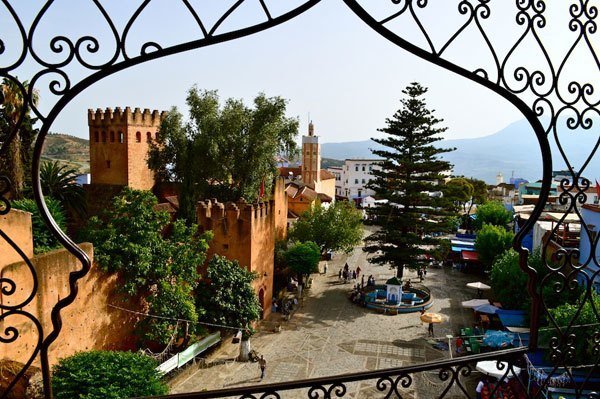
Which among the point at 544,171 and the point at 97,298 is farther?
the point at 97,298

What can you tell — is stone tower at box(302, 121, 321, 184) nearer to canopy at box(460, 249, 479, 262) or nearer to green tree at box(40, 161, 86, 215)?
canopy at box(460, 249, 479, 262)

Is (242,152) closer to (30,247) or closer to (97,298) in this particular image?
(97,298)

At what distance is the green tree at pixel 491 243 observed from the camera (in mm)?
17938

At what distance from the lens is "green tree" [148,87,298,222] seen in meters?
16.9

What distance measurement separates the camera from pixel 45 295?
8.48 metres

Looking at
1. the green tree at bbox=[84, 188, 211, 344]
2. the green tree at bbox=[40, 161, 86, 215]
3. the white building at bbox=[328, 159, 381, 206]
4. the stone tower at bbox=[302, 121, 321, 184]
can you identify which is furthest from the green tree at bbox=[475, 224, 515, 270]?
the white building at bbox=[328, 159, 381, 206]

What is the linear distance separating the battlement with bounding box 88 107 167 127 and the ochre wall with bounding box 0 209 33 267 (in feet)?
44.7

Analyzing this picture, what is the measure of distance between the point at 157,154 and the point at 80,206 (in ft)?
10.9

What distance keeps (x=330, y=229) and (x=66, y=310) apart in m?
12.1

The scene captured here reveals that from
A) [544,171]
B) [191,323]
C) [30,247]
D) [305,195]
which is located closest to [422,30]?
[544,171]

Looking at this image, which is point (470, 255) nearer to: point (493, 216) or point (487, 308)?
point (493, 216)

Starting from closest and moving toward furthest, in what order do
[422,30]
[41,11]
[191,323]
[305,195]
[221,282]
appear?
1. [41,11]
2. [422,30]
3. [191,323]
4. [221,282]
5. [305,195]

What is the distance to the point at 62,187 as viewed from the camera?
16.6 m

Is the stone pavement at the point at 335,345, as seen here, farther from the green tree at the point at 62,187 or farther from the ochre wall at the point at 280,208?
the green tree at the point at 62,187
